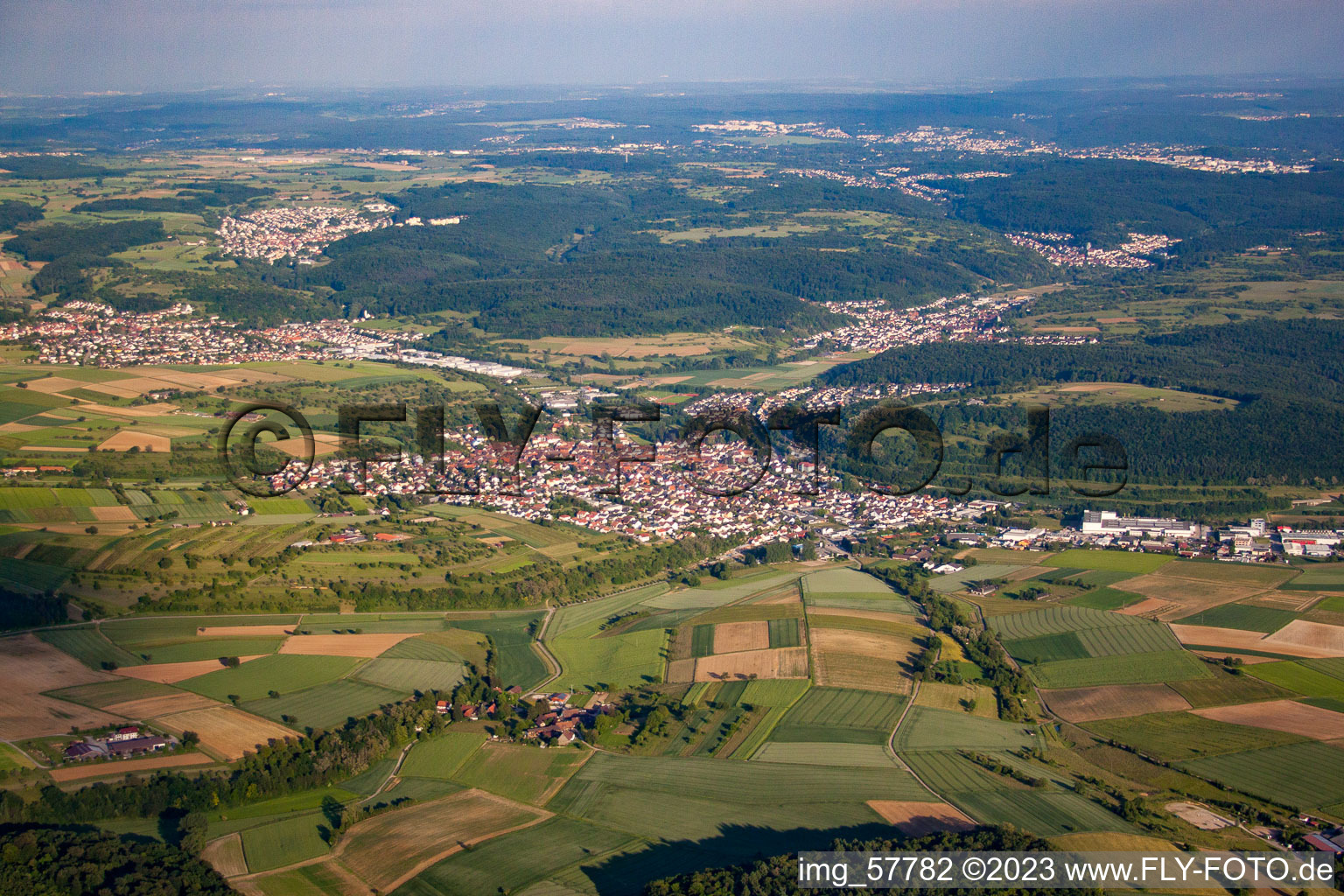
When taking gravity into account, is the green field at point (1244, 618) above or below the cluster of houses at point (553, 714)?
above

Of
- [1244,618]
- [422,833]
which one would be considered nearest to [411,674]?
[422,833]

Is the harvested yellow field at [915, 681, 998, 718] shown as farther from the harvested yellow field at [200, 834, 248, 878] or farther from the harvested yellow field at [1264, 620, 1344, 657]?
the harvested yellow field at [200, 834, 248, 878]

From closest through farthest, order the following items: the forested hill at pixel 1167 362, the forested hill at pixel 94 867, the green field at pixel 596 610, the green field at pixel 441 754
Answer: the forested hill at pixel 94 867, the green field at pixel 441 754, the green field at pixel 596 610, the forested hill at pixel 1167 362

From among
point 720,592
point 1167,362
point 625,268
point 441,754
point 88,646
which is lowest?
point 441,754

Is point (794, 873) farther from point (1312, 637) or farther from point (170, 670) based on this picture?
point (1312, 637)

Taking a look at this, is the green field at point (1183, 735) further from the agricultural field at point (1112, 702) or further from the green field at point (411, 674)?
the green field at point (411, 674)

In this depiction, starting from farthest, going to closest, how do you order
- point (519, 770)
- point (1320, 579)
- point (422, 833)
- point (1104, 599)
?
point (1320, 579) < point (1104, 599) < point (519, 770) < point (422, 833)

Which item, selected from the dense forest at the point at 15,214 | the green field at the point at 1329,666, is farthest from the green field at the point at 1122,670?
the dense forest at the point at 15,214

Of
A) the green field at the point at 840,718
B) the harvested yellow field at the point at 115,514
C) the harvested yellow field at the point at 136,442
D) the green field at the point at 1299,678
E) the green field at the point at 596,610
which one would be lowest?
the green field at the point at 840,718
